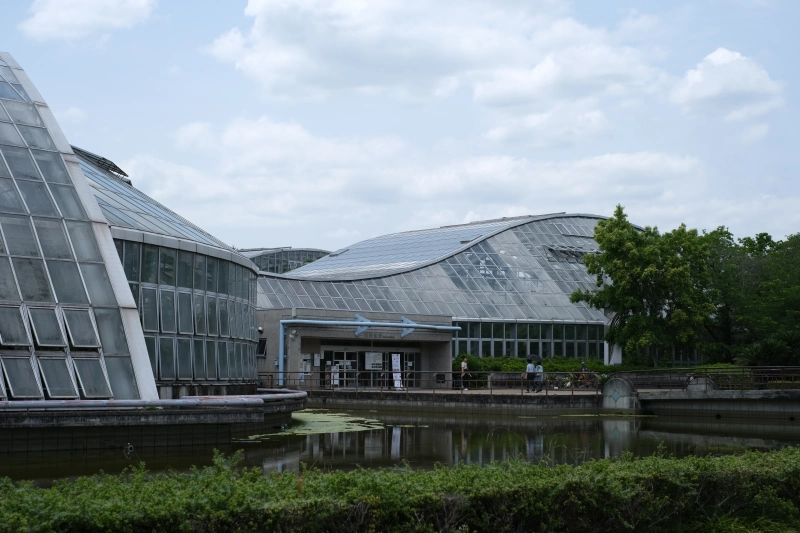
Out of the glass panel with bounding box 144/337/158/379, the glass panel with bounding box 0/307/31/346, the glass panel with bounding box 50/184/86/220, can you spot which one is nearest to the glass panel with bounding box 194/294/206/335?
the glass panel with bounding box 144/337/158/379

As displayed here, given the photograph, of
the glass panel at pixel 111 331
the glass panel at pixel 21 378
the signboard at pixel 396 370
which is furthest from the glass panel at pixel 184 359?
the signboard at pixel 396 370

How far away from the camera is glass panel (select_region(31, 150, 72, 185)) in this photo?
23344 mm

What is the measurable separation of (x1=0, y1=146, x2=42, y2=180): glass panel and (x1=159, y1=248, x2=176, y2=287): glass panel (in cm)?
374

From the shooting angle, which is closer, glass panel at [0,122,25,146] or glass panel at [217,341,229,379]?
glass panel at [0,122,25,146]

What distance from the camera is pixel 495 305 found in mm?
56125

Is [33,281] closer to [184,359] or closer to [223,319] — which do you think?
[184,359]

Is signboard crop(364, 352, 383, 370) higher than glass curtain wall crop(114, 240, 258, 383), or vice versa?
glass curtain wall crop(114, 240, 258, 383)

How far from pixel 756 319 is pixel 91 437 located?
4133cm

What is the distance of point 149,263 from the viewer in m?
24.4

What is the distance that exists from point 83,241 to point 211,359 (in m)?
5.38

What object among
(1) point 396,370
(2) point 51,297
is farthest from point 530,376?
(2) point 51,297

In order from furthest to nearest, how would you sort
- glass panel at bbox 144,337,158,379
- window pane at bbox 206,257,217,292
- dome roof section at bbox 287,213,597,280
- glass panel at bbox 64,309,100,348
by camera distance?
dome roof section at bbox 287,213,597,280 → window pane at bbox 206,257,217,292 → glass panel at bbox 144,337,158,379 → glass panel at bbox 64,309,100,348

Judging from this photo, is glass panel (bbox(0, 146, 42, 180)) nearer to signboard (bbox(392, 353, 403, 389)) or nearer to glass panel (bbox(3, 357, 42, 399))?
glass panel (bbox(3, 357, 42, 399))

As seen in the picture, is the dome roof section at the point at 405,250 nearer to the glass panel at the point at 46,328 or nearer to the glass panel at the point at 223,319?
the glass panel at the point at 223,319
